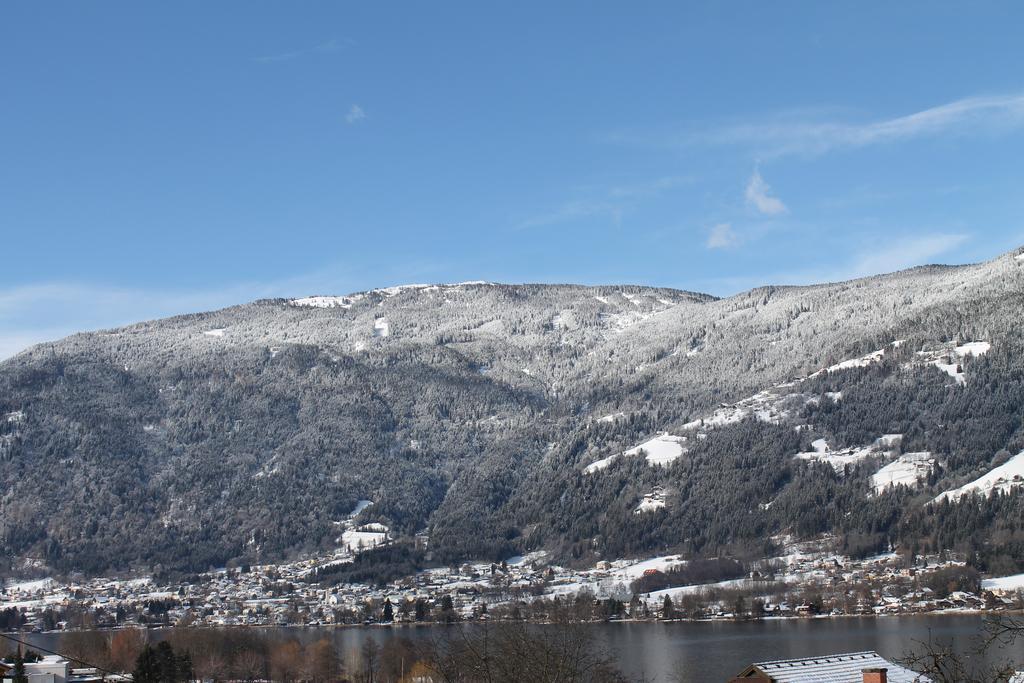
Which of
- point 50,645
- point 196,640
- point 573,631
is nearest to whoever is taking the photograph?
point 573,631

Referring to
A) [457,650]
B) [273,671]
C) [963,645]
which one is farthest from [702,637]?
[457,650]

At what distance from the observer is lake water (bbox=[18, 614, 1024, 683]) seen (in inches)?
5133

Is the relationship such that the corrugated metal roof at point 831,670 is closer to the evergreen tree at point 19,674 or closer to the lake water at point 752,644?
the evergreen tree at point 19,674

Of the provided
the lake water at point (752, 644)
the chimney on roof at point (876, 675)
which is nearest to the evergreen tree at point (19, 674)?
the lake water at point (752, 644)

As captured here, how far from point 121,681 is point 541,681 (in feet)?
216

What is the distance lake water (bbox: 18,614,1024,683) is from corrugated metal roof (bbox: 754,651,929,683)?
54.2 m

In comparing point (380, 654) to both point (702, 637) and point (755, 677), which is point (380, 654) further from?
point (755, 677)

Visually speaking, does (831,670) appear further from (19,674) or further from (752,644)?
(752,644)

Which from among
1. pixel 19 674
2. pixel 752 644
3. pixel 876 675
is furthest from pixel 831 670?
pixel 752 644

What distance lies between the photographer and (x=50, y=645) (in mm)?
198125

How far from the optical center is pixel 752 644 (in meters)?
162

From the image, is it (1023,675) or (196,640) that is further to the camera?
(196,640)

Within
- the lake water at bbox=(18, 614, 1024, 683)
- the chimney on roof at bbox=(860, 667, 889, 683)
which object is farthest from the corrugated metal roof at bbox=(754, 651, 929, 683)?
the lake water at bbox=(18, 614, 1024, 683)

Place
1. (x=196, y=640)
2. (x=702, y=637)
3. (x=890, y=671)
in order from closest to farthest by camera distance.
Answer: (x=890, y=671)
(x=196, y=640)
(x=702, y=637)
